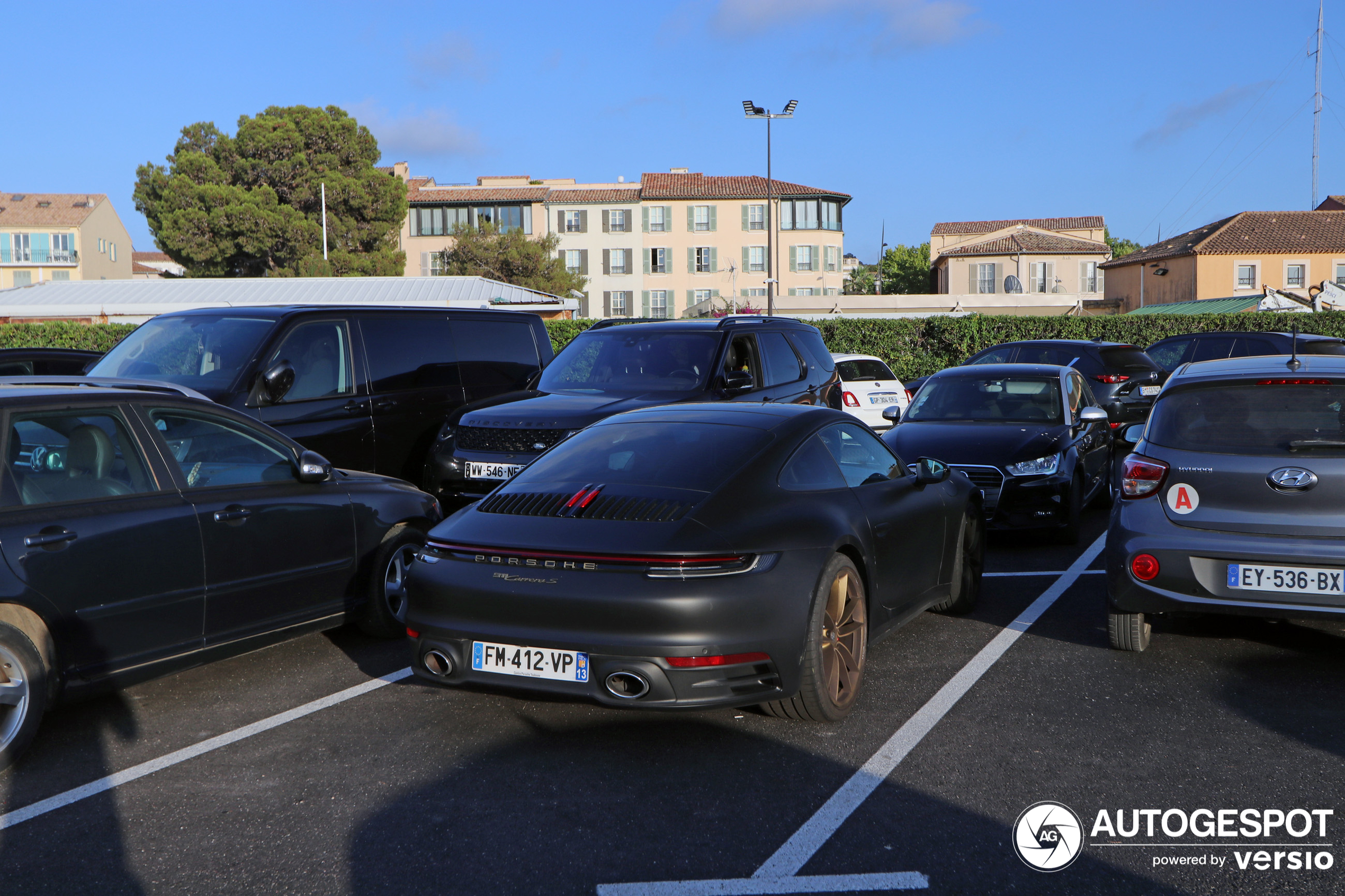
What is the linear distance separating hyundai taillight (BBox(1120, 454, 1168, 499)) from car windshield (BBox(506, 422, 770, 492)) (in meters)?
1.95

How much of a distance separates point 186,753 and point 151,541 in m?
0.90

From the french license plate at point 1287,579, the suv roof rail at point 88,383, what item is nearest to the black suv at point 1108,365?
the french license plate at point 1287,579

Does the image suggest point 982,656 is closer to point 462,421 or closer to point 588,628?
point 588,628

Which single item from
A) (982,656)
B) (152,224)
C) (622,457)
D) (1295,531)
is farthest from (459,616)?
(152,224)

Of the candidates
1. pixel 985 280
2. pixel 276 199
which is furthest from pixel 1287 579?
pixel 985 280

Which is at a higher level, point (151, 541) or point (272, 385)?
point (272, 385)

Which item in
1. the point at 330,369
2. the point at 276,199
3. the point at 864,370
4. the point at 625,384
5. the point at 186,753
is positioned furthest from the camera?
the point at 276,199

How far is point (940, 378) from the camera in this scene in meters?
11.0

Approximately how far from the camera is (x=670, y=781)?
4.23 m

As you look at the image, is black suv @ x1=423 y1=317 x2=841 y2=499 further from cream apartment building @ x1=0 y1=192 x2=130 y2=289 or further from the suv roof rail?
cream apartment building @ x1=0 y1=192 x2=130 y2=289

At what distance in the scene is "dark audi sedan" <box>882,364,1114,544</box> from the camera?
9062mm

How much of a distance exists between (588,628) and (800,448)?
4.88 feet

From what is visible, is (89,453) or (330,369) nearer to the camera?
(89,453)

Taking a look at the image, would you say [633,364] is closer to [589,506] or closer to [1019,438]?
[1019,438]
